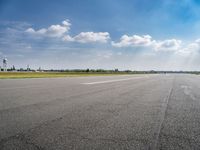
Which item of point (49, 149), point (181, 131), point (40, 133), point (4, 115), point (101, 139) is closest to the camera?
point (49, 149)

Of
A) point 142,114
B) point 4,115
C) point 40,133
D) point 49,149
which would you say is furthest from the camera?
point 142,114

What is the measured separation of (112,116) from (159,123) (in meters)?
1.26

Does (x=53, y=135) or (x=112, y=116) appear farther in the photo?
(x=112, y=116)

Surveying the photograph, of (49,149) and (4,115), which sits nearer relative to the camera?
(49,149)

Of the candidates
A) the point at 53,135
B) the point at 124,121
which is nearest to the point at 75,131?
the point at 53,135

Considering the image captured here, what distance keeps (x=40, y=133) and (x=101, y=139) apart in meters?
1.21

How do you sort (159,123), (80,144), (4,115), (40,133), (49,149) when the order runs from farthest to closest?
1. (4,115)
2. (159,123)
3. (40,133)
4. (80,144)
5. (49,149)

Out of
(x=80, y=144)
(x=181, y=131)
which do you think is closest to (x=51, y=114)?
(x=80, y=144)

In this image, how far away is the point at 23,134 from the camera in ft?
12.3

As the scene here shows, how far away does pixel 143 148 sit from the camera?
3.19 m

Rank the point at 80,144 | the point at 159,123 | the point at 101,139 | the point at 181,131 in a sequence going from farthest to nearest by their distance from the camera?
the point at 159,123 < the point at 181,131 < the point at 101,139 < the point at 80,144

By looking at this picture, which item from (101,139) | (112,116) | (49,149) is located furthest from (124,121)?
(49,149)

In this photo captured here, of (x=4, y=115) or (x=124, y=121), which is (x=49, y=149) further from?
(x=4, y=115)

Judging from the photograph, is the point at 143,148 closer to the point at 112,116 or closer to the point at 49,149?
the point at 49,149
